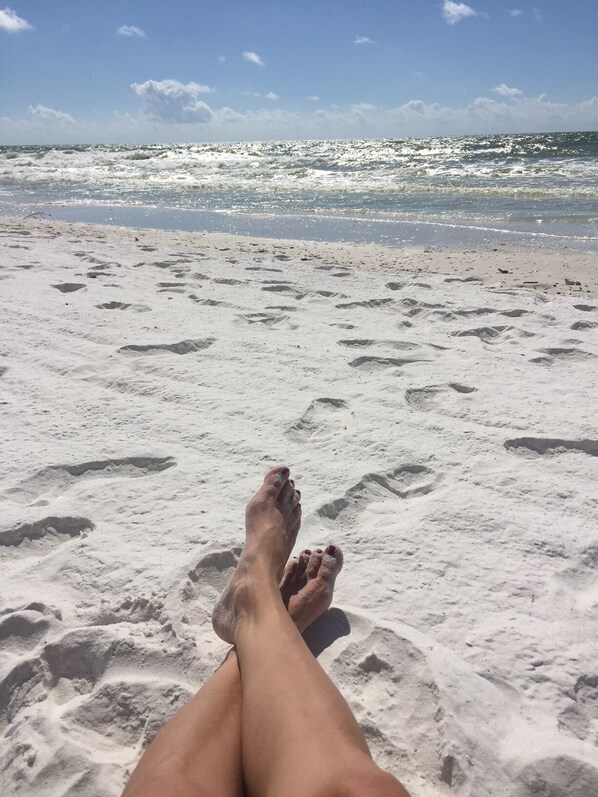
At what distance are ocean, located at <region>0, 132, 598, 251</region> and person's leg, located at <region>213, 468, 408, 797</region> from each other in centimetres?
578

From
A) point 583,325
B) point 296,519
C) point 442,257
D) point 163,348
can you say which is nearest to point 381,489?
point 296,519

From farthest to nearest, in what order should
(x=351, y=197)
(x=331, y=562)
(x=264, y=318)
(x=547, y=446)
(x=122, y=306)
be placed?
(x=351, y=197) < (x=122, y=306) < (x=264, y=318) < (x=547, y=446) < (x=331, y=562)

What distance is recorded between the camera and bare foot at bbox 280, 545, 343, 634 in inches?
55.9

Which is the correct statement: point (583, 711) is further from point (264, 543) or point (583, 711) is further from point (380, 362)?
point (380, 362)

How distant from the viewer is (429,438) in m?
2.09

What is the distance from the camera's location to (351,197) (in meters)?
11.4

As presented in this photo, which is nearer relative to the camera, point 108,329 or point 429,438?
point 429,438

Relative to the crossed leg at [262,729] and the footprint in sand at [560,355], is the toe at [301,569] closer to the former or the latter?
the crossed leg at [262,729]

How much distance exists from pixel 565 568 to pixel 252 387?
1.35 metres

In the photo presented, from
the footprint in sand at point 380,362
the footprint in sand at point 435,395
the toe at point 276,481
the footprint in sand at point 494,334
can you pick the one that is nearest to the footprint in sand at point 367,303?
the footprint in sand at point 494,334

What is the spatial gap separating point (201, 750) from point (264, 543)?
0.58m

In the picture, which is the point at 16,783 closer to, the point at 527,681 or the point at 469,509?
the point at 527,681

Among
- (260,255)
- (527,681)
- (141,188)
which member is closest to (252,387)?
(527,681)

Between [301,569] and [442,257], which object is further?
[442,257]
